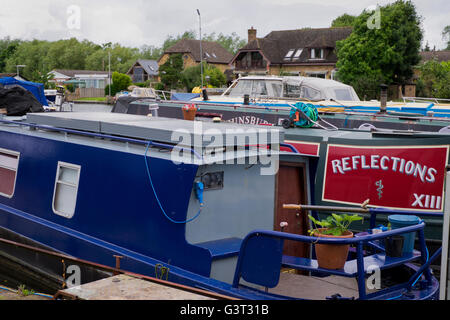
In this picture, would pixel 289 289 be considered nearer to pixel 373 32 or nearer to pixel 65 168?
pixel 65 168

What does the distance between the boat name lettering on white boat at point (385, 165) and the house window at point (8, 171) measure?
4976 mm

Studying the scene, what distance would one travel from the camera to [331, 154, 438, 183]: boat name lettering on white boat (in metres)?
7.88

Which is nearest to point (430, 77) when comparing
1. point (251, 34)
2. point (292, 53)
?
point (292, 53)

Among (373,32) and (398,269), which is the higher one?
(373,32)

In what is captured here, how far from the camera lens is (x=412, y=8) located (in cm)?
4203

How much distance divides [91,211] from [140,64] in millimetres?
80426

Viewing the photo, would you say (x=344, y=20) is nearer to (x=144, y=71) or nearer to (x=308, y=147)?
(x=144, y=71)

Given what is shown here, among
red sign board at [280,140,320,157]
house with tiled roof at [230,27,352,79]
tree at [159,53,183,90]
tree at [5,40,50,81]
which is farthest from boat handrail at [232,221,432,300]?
tree at [5,40,50,81]

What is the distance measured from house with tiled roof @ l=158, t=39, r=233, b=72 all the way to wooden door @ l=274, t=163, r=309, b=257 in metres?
68.1

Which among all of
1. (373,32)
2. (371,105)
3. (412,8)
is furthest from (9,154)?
(412,8)

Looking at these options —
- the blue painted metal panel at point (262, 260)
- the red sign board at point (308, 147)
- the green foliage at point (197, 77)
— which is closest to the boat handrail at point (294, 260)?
the blue painted metal panel at point (262, 260)

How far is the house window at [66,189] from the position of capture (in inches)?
276

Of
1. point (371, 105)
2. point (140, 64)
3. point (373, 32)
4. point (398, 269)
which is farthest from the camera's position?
point (140, 64)

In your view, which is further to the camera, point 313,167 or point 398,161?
point 398,161
